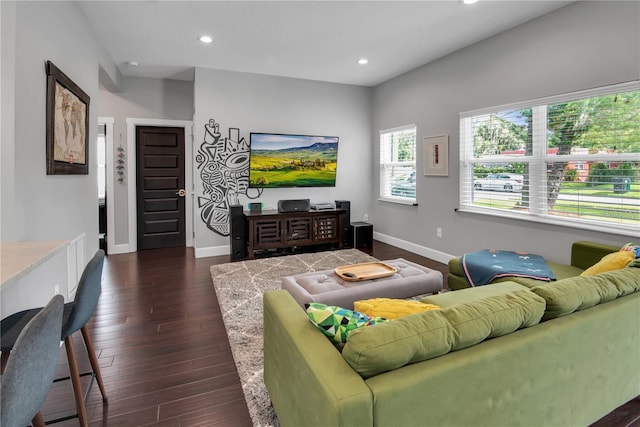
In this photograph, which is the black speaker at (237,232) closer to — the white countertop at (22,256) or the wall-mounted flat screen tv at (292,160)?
Answer: the wall-mounted flat screen tv at (292,160)

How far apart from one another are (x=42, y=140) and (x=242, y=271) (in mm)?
2492

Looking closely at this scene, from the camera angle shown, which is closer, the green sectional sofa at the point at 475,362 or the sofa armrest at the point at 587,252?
the green sectional sofa at the point at 475,362

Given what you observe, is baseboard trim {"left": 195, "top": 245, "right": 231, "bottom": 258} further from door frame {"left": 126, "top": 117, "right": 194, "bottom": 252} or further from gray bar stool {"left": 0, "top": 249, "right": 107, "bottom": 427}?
gray bar stool {"left": 0, "top": 249, "right": 107, "bottom": 427}

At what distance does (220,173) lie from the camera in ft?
17.6

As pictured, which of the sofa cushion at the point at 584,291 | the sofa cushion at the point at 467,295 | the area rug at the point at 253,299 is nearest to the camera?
the sofa cushion at the point at 584,291

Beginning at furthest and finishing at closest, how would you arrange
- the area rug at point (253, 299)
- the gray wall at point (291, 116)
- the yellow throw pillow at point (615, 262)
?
the gray wall at point (291, 116) < the yellow throw pillow at point (615, 262) < the area rug at point (253, 299)

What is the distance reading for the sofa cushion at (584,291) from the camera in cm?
148

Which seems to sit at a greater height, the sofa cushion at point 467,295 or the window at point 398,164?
the window at point 398,164

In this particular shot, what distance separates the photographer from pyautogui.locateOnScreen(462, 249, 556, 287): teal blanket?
9.01ft

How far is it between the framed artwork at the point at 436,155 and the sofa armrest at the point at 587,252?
75.1 inches

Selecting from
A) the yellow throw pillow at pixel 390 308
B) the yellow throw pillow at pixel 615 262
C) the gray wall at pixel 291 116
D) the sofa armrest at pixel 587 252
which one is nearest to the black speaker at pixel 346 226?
the gray wall at pixel 291 116

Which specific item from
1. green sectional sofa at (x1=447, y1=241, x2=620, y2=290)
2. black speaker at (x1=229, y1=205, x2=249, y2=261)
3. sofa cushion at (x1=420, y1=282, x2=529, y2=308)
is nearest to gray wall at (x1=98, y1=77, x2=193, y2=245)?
black speaker at (x1=229, y1=205, x2=249, y2=261)

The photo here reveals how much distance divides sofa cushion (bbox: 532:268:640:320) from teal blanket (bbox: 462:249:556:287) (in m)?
0.89

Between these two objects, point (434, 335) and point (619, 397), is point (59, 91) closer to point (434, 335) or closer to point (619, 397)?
point (434, 335)
